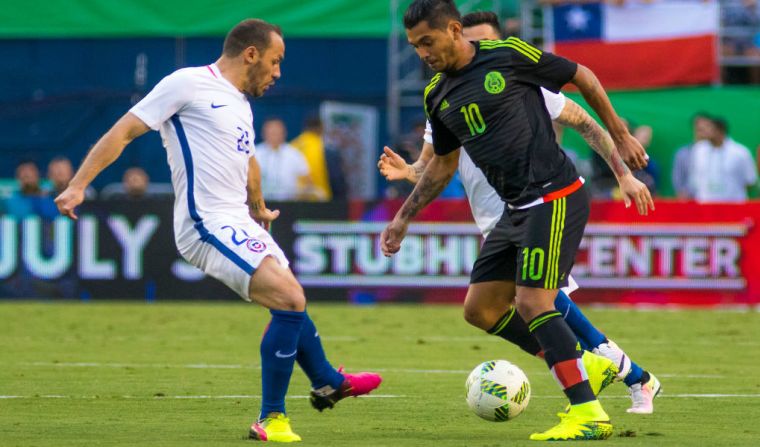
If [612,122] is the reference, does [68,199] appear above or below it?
below

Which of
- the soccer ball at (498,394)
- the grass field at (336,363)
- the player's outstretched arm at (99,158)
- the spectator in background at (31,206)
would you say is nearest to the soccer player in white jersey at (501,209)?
the grass field at (336,363)

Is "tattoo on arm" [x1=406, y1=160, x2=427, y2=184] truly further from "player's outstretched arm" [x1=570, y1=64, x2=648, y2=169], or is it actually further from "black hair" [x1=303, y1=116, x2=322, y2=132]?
"black hair" [x1=303, y1=116, x2=322, y2=132]

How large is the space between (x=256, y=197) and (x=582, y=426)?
237 centimetres

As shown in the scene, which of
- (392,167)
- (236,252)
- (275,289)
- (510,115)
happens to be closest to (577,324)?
(392,167)

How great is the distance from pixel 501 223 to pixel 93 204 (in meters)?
11.2

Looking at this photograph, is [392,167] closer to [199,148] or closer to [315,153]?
[199,148]

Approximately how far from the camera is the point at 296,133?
22.2 metres

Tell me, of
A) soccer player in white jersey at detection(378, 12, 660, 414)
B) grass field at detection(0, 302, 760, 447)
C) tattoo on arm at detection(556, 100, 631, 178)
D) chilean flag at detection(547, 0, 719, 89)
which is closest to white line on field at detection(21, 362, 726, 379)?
grass field at detection(0, 302, 760, 447)

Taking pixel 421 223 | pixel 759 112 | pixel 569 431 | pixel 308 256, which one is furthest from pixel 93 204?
pixel 569 431

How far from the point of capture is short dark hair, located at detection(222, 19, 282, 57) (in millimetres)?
7957

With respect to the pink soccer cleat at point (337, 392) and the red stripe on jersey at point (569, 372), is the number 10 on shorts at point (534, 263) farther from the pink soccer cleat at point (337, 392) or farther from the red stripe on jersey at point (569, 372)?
the pink soccer cleat at point (337, 392)

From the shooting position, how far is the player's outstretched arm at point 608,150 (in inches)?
302

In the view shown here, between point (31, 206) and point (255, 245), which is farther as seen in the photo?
point (31, 206)

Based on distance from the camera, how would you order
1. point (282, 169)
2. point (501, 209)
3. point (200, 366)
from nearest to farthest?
point (501, 209)
point (200, 366)
point (282, 169)
